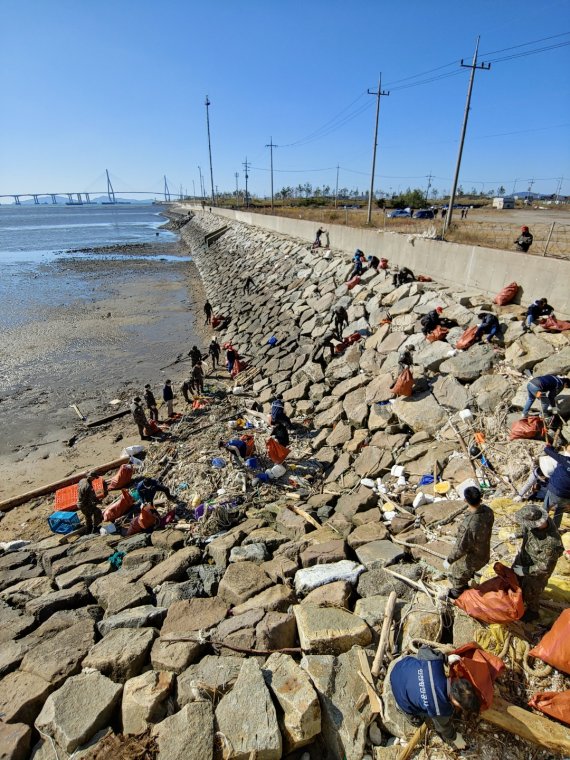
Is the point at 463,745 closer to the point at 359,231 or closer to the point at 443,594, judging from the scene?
the point at 443,594

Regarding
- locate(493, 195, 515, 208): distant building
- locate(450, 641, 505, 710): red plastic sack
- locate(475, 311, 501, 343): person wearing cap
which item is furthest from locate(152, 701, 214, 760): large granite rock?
locate(493, 195, 515, 208): distant building

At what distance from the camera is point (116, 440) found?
11.7 m

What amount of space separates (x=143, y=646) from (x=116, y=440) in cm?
794

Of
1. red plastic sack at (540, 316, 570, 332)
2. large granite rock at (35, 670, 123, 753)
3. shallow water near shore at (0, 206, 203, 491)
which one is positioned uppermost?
red plastic sack at (540, 316, 570, 332)

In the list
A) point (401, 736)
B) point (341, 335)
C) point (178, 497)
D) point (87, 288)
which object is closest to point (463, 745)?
point (401, 736)

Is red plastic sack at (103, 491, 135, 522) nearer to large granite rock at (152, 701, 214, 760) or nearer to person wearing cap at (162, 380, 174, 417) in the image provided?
person wearing cap at (162, 380, 174, 417)

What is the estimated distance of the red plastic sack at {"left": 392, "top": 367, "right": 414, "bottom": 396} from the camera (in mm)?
9391

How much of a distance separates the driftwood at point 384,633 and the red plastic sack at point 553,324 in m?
7.55

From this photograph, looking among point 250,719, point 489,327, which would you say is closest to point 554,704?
point 250,719

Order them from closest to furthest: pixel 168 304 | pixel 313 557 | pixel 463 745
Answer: pixel 463 745
pixel 313 557
pixel 168 304

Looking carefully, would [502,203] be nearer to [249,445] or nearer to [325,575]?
[249,445]

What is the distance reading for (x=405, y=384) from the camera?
9.40 metres

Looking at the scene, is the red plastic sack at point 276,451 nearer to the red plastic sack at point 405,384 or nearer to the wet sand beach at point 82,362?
the red plastic sack at point 405,384

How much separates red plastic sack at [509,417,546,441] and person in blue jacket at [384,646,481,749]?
457 centimetres
